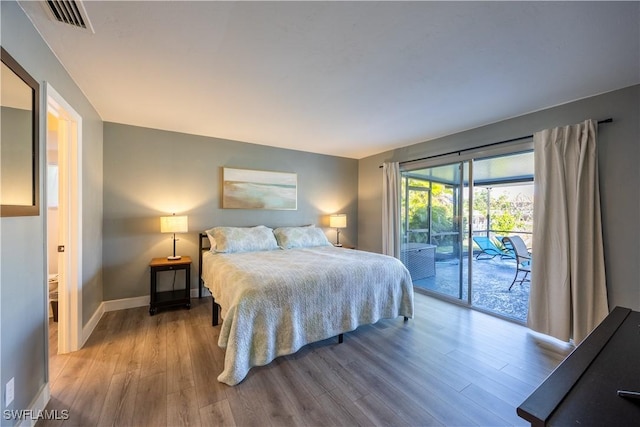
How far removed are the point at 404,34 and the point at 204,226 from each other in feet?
11.1

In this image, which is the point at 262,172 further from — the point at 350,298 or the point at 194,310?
the point at 350,298

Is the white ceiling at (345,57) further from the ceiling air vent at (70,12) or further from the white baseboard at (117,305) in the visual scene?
the white baseboard at (117,305)

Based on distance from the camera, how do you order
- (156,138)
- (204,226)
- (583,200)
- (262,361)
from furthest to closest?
(204,226) → (156,138) → (583,200) → (262,361)

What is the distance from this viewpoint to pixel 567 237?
2.42m

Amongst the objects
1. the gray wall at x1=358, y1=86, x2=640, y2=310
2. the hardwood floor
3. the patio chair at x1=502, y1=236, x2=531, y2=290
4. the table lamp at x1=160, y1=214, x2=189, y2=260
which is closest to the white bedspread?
the hardwood floor

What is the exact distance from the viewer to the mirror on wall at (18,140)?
1228 mm

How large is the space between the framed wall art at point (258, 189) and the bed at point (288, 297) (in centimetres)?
82

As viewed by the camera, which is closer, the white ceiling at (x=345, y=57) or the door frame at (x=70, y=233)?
the white ceiling at (x=345, y=57)

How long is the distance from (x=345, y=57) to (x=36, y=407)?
301cm

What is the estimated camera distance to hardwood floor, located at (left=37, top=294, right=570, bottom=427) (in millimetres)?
1567

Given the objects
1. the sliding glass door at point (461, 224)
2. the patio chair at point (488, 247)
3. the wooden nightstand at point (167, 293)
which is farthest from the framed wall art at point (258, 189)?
the patio chair at point (488, 247)

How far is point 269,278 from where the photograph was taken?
81.7 inches

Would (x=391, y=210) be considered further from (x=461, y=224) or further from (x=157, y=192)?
(x=157, y=192)

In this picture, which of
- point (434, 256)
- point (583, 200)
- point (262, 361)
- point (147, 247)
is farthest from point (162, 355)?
point (583, 200)
